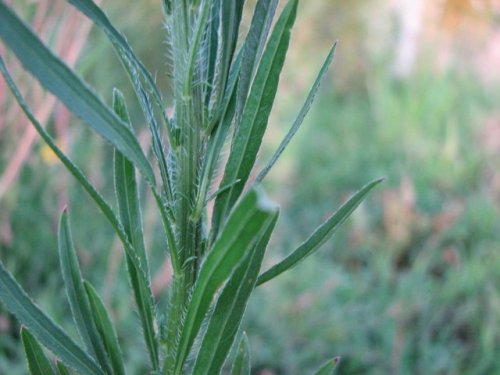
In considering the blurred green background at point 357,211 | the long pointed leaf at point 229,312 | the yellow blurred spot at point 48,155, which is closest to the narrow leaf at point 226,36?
the long pointed leaf at point 229,312

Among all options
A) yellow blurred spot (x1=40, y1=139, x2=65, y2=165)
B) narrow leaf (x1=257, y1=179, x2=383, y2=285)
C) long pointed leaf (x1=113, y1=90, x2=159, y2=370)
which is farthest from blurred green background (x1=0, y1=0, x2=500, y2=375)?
narrow leaf (x1=257, y1=179, x2=383, y2=285)

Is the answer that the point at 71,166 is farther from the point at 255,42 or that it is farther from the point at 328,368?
the point at 328,368

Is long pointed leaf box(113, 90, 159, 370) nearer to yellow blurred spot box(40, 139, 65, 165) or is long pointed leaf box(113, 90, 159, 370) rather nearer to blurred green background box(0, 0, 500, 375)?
blurred green background box(0, 0, 500, 375)

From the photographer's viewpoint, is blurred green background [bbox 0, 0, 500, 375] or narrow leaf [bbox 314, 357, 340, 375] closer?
narrow leaf [bbox 314, 357, 340, 375]

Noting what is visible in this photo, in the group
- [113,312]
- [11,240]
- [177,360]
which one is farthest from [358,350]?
[177,360]

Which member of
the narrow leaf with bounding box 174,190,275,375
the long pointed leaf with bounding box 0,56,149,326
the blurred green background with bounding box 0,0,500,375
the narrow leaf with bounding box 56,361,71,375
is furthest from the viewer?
the blurred green background with bounding box 0,0,500,375
